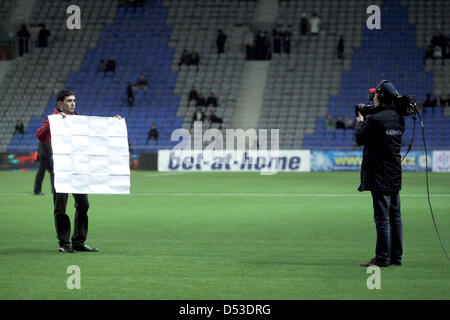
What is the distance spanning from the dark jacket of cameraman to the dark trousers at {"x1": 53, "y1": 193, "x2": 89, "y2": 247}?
410cm

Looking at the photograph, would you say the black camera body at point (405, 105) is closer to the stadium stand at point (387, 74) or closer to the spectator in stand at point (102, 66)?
the stadium stand at point (387, 74)

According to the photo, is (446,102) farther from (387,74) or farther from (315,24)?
(315,24)

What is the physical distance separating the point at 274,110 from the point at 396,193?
36113 mm

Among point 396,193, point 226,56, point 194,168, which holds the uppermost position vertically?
point 226,56

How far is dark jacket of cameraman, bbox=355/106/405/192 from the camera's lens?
9.88 meters

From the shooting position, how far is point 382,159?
9.98 meters

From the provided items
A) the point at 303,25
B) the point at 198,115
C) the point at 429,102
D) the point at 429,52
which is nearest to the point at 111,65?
the point at 198,115

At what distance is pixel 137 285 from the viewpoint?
28.8 feet

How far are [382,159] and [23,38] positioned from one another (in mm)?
45451

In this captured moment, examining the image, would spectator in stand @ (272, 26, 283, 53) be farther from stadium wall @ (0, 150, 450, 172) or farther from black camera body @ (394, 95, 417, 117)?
black camera body @ (394, 95, 417, 117)

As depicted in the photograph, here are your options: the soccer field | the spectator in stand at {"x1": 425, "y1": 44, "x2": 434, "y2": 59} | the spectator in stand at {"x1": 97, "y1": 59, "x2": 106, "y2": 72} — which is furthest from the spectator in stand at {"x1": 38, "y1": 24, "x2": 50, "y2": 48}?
the soccer field

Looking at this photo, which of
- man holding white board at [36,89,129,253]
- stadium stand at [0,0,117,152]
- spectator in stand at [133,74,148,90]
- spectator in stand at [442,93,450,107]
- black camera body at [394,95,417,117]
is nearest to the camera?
black camera body at [394,95,417,117]
